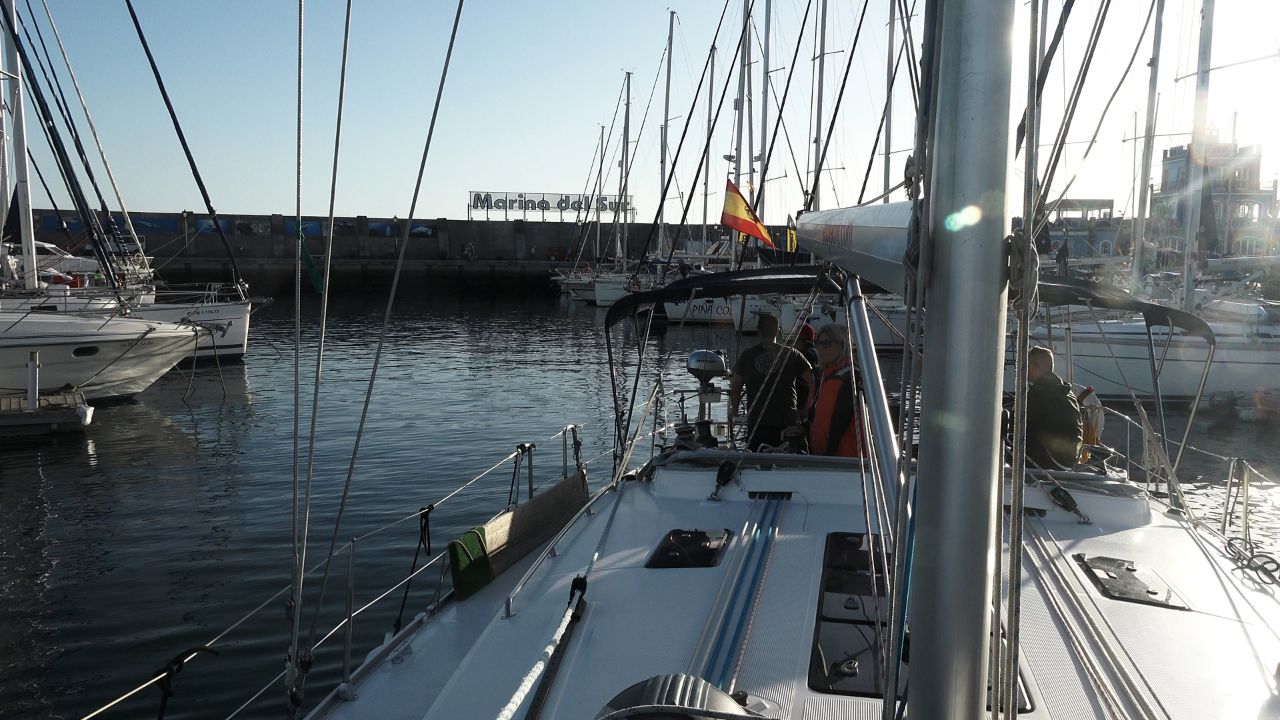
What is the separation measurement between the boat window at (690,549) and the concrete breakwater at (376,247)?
43963mm

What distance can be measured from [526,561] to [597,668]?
266 cm

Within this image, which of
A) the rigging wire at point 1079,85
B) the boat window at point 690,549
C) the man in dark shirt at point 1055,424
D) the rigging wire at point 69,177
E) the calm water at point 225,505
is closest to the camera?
the rigging wire at point 1079,85

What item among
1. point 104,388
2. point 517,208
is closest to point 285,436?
point 104,388

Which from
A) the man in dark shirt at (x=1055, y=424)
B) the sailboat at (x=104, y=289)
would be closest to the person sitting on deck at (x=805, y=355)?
the man in dark shirt at (x=1055, y=424)

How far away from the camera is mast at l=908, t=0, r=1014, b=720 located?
1.42 m

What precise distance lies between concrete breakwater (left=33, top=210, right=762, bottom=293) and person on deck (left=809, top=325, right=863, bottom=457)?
42162 mm

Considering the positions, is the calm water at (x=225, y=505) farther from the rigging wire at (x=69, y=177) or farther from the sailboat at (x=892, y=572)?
the rigging wire at (x=69, y=177)

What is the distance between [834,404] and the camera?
589cm

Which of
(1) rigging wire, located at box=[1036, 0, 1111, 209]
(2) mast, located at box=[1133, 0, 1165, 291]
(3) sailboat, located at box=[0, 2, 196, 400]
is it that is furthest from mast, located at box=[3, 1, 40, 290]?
(2) mast, located at box=[1133, 0, 1165, 291]

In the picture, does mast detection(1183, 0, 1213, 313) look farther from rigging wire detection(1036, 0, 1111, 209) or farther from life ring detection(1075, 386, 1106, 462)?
rigging wire detection(1036, 0, 1111, 209)

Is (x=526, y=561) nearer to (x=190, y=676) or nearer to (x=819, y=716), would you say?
(x=190, y=676)

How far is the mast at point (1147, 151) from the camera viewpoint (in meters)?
16.6

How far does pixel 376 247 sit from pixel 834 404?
57.7 meters

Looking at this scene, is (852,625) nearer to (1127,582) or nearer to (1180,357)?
(1127,582)
